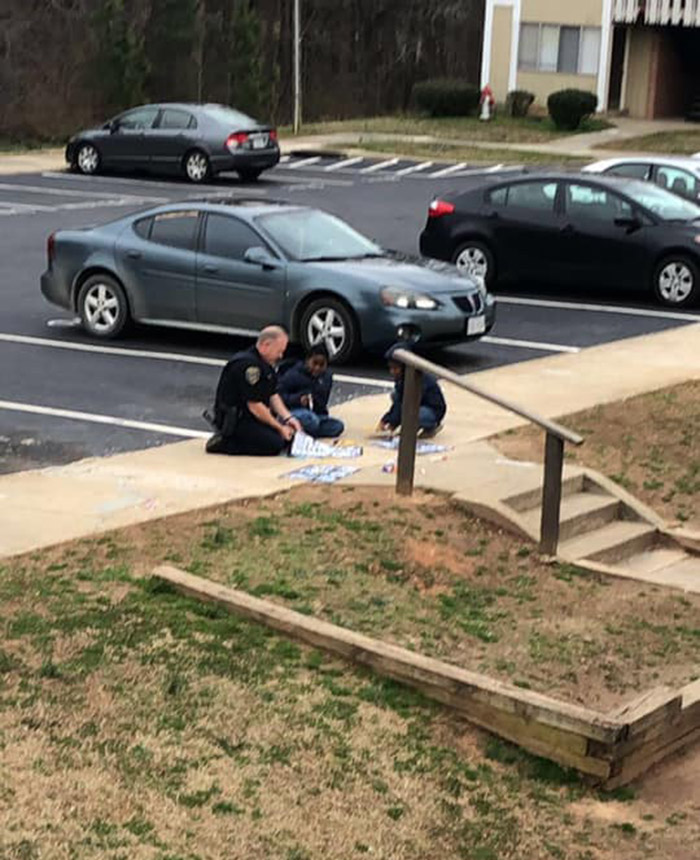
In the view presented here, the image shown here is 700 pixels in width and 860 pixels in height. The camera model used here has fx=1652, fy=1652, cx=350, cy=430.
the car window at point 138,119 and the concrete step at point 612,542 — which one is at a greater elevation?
the car window at point 138,119

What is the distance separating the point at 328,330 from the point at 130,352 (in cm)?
202

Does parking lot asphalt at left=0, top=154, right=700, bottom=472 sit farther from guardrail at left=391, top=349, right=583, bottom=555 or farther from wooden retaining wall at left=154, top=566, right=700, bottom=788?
wooden retaining wall at left=154, top=566, right=700, bottom=788

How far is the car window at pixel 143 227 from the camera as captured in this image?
16406mm

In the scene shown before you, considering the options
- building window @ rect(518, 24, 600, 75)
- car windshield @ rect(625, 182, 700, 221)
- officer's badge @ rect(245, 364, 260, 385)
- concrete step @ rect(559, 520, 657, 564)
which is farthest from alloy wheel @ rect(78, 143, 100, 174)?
concrete step @ rect(559, 520, 657, 564)

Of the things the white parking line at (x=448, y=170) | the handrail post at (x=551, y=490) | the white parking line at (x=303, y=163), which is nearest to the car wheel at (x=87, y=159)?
the white parking line at (x=303, y=163)

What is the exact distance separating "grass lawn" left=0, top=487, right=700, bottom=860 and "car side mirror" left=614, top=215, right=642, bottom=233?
10325 mm

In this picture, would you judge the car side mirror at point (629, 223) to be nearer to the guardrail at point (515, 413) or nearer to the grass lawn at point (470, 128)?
the guardrail at point (515, 413)

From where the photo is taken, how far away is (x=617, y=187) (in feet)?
65.1

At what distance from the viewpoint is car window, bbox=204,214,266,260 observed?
623 inches

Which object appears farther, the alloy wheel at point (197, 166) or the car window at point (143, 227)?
the alloy wheel at point (197, 166)

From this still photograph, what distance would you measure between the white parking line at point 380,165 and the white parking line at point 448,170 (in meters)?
1.31

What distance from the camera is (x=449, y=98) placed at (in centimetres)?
4616

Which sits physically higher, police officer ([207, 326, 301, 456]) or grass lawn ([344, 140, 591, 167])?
police officer ([207, 326, 301, 456])

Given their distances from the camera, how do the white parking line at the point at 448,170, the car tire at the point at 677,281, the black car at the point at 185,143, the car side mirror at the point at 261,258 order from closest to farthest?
1. the car side mirror at the point at 261,258
2. the car tire at the point at 677,281
3. the black car at the point at 185,143
4. the white parking line at the point at 448,170
